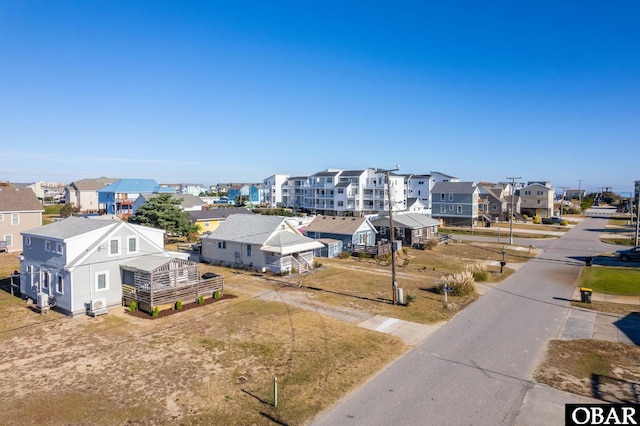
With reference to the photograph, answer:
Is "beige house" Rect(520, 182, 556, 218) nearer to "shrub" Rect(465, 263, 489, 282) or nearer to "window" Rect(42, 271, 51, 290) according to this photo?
"shrub" Rect(465, 263, 489, 282)

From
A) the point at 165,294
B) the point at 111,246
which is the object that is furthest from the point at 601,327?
A: the point at 111,246

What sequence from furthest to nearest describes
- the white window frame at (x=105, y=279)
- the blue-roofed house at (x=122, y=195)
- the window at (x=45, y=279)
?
the blue-roofed house at (x=122, y=195) < the window at (x=45, y=279) < the white window frame at (x=105, y=279)

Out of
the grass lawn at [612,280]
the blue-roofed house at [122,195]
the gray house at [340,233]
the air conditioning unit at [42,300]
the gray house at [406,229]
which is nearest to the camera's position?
the air conditioning unit at [42,300]

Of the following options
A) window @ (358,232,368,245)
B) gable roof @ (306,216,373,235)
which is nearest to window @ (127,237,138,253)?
gable roof @ (306,216,373,235)

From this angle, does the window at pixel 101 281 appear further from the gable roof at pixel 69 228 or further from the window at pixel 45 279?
the window at pixel 45 279

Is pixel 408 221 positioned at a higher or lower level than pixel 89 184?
lower

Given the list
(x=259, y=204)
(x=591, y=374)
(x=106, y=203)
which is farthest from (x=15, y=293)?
(x=259, y=204)

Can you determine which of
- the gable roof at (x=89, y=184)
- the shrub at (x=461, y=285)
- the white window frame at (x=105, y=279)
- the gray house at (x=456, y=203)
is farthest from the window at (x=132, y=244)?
the gable roof at (x=89, y=184)

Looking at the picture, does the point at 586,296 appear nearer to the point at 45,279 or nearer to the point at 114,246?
the point at 114,246
